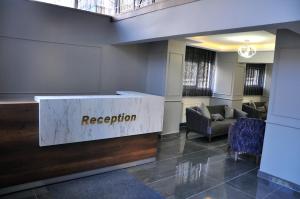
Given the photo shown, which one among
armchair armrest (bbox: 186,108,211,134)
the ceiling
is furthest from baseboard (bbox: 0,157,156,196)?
the ceiling

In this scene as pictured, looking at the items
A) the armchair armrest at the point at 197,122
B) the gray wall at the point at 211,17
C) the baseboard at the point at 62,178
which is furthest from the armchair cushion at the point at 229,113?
the gray wall at the point at 211,17

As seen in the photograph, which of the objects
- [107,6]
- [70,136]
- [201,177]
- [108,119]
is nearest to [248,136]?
[201,177]

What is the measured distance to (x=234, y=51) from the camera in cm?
803

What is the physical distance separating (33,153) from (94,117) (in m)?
0.99

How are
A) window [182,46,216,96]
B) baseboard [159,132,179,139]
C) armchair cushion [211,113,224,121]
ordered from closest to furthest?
1. baseboard [159,132,179,139]
2. armchair cushion [211,113,224,121]
3. window [182,46,216,96]

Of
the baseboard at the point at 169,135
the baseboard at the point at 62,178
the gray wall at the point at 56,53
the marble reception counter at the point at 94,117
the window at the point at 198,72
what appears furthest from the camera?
the window at the point at 198,72

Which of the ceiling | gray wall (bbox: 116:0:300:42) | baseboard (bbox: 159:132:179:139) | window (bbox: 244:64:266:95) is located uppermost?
the ceiling

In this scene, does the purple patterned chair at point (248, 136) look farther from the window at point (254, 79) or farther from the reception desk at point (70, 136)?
the window at point (254, 79)

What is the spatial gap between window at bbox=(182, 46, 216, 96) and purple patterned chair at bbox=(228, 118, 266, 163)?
3.08 metres

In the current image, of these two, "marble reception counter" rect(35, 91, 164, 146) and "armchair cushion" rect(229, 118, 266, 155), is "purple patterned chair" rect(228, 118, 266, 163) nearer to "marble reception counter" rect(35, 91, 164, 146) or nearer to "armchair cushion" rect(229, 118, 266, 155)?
→ "armchair cushion" rect(229, 118, 266, 155)

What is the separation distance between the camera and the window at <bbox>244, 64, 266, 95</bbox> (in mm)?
10492

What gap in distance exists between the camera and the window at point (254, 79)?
1049 cm

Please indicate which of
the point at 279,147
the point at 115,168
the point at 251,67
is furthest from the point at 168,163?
the point at 251,67

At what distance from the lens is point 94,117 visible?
3719mm
